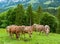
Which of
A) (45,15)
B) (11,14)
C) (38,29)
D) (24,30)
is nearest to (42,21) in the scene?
(45,15)

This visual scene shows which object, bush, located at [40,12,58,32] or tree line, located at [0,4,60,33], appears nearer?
bush, located at [40,12,58,32]

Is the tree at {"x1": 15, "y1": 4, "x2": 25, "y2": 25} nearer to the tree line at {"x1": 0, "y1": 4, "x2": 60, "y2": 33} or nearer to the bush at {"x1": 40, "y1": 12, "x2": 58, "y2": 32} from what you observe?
the tree line at {"x1": 0, "y1": 4, "x2": 60, "y2": 33}

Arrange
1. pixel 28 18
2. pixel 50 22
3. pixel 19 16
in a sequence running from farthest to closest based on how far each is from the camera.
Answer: pixel 28 18 < pixel 19 16 < pixel 50 22

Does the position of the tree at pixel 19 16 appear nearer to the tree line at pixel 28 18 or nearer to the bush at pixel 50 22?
the tree line at pixel 28 18

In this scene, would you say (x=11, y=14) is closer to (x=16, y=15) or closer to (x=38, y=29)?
(x=16, y=15)

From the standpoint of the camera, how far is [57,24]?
8612 centimetres

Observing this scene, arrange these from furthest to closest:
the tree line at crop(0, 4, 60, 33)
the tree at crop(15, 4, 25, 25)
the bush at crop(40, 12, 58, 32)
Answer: the tree at crop(15, 4, 25, 25) → the tree line at crop(0, 4, 60, 33) → the bush at crop(40, 12, 58, 32)

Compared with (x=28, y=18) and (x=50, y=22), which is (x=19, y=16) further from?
(x=50, y=22)

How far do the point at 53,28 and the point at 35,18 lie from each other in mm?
24613

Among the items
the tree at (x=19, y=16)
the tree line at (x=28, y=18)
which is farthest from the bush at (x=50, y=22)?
the tree at (x=19, y=16)

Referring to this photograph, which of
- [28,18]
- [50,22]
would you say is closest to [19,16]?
[28,18]

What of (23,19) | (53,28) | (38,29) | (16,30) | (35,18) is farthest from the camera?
(35,18)

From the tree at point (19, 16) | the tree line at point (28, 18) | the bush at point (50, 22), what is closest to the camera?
the bush at point (50, 22)

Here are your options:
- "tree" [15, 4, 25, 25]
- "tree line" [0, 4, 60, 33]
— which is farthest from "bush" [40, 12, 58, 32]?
"tree" [15, 4, 25, 25]
